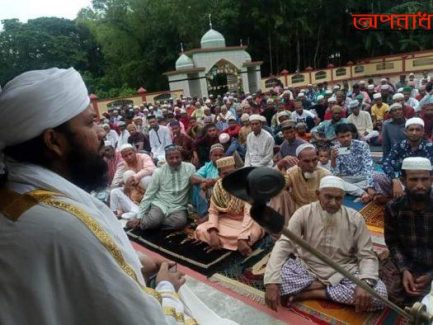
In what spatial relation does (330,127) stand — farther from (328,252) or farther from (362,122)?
(328,252)

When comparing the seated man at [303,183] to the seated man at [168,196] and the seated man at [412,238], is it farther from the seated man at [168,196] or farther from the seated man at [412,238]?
the seated man at [168,196]

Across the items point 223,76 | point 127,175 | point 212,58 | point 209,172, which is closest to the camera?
point 209,172

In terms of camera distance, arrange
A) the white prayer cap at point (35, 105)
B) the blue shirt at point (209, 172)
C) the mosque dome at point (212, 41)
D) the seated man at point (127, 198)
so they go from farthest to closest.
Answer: the mosque dome at point (212, 41), the seated man at point (127, 198), the blue shirt at point (209, 172), the white prayer cap at point (35, 105)

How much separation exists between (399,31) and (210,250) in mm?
26769

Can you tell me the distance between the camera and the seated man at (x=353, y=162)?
4.95 m

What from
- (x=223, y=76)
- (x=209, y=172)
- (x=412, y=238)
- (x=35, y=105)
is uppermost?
(x=223, y=76)

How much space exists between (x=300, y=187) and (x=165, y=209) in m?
1.77

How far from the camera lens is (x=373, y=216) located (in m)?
4.34

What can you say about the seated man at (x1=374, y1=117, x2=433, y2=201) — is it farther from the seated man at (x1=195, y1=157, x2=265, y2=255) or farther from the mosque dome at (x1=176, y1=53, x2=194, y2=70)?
the mosque dome at (x1=176, y1=53, x2=194, y2=70)

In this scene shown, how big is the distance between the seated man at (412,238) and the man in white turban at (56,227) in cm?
231

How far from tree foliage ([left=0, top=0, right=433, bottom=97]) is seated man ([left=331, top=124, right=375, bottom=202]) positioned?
66.5 ft

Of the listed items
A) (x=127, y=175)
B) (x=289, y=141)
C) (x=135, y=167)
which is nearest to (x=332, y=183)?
(x=289, y=141)

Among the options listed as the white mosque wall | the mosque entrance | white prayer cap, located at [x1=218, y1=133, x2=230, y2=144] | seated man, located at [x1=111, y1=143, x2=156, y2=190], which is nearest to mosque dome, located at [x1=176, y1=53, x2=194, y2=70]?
the white mosque wall

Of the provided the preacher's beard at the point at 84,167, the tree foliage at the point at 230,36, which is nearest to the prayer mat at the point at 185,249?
the preacher's beard at the point at 84,167
